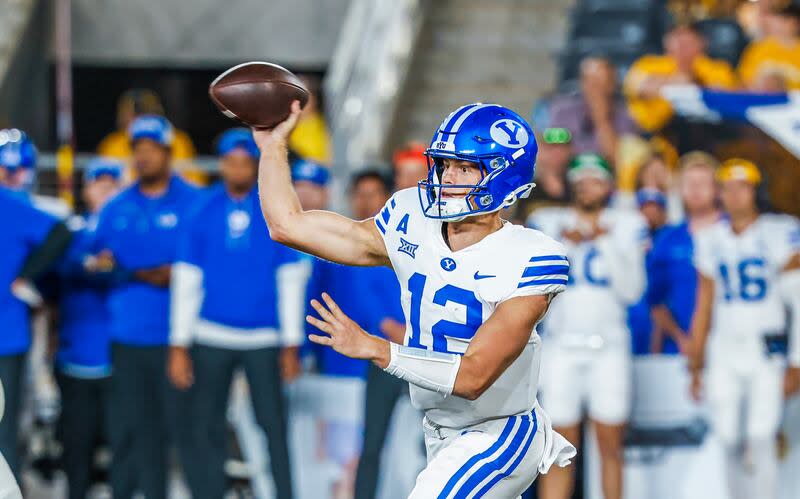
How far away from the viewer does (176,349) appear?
6.70 meters

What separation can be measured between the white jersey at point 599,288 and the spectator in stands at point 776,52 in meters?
2.39

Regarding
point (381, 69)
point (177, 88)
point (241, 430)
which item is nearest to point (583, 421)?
point (241, 430)

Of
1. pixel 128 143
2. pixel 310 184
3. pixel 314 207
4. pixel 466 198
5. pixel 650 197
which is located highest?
pixel 128 143

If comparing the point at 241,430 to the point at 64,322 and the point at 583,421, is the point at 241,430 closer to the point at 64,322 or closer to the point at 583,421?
the point at 64,322

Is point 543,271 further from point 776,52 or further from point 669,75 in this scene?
point 776,52

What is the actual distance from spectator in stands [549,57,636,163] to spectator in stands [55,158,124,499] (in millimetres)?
3074

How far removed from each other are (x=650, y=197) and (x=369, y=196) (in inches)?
78.7

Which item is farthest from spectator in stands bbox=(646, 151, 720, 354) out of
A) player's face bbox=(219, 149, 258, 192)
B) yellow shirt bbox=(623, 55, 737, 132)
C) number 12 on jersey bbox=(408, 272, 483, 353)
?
number 12 on jersey bbox=(408, 272, 483, 353)

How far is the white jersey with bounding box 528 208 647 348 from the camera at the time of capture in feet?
23.0

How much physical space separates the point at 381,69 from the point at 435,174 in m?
5.81

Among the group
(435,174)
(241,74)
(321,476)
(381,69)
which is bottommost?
(321,476)

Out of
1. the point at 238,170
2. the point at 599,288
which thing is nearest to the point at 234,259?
the point at 238,170

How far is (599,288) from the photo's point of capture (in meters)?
7.05

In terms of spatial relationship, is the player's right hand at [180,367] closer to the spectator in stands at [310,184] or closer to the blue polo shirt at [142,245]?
the blue polo shirt at [142,245]
